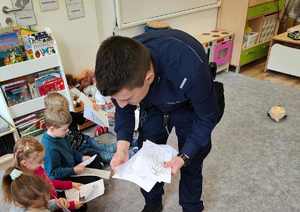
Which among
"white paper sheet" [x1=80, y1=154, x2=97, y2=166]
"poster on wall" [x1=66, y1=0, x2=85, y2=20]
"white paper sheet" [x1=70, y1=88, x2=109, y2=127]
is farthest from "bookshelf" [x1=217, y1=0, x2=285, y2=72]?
"white paper sheet" [x1=80, y1=154, x2=97, y2=166]

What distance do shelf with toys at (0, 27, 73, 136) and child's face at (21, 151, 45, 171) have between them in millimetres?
727

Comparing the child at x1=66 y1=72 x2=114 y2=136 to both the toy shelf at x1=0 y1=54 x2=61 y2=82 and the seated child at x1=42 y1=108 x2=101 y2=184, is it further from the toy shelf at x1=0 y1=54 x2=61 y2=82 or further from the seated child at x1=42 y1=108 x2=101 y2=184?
the seated child at x1=42 y1=108 x2=101 y2=184

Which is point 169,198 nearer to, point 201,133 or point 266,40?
point 201,133

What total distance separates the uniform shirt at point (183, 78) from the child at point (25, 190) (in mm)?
495

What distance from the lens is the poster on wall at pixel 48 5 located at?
187cm

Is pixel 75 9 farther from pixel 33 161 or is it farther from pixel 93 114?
pixel 33 161

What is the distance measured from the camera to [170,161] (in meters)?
1.00

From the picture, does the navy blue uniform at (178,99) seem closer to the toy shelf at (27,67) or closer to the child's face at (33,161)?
the child's face at (33,161)

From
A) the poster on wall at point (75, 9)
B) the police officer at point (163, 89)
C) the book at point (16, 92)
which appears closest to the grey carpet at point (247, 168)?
the police officer at point (163, 89)

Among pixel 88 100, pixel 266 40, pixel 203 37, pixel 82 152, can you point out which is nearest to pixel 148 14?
pixel 203 37

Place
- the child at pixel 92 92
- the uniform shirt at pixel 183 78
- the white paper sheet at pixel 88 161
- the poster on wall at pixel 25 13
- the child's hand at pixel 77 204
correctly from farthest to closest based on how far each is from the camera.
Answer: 1. the child at pixel 92 92
2. the poster on wall at pixel 25 13
3. the white paper sheet at pixel 88 161
4. the child's hand at pixel 77 204
5. the uniform shirt at pixel 183 78

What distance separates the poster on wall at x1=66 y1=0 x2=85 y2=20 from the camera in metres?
2.00

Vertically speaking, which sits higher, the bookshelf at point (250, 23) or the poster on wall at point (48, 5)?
the poster on wall at point (48, 5)

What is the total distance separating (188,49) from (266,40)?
107 inches
